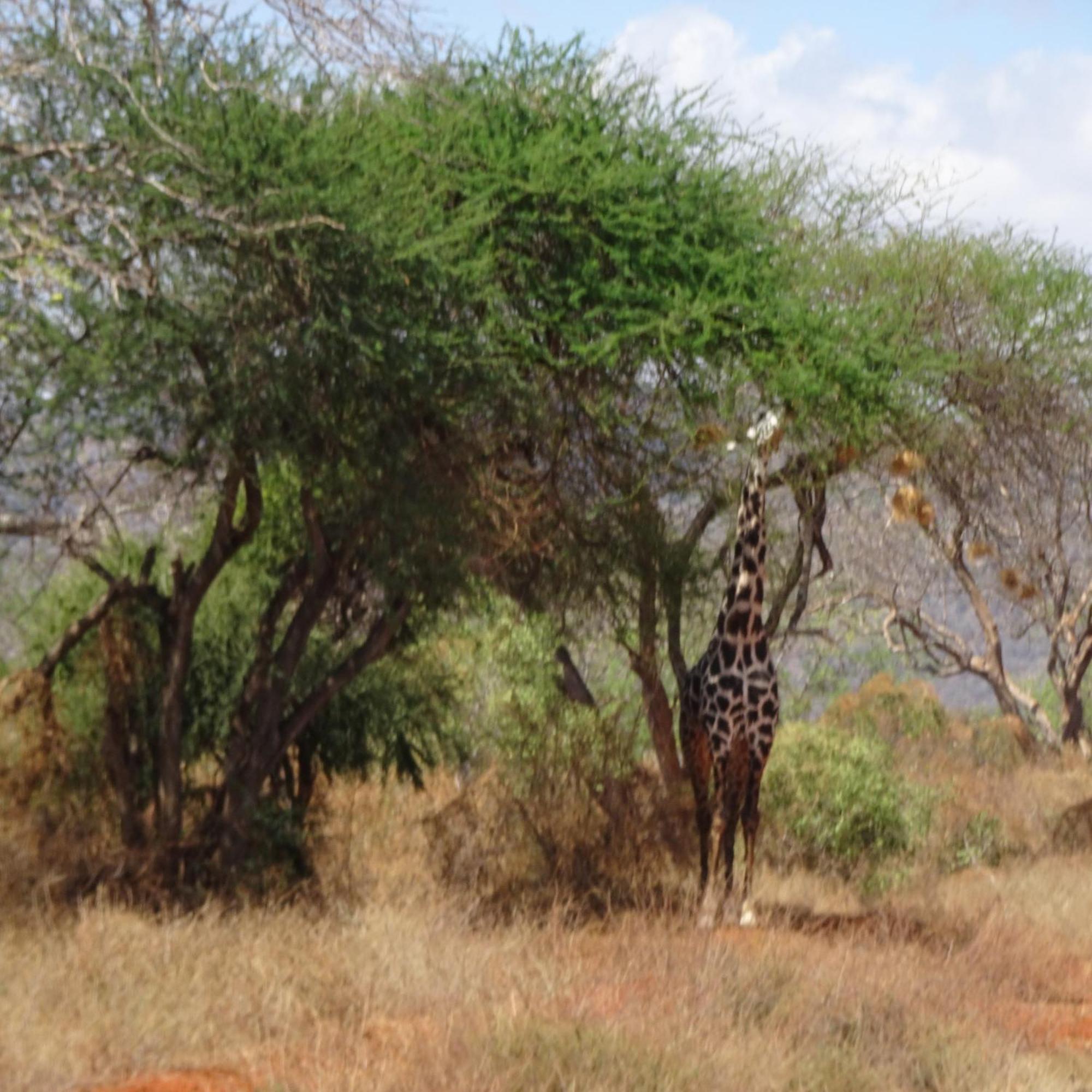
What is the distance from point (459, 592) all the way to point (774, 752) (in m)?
4.60

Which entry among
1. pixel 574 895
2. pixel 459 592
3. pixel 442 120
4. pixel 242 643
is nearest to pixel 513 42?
pixel 442 120

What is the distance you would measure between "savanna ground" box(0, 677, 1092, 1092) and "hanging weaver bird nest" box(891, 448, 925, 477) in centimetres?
326

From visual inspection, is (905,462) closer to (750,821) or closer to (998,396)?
(750,821)

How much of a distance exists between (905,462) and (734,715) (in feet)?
8.23

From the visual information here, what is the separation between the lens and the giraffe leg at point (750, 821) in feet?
38.0

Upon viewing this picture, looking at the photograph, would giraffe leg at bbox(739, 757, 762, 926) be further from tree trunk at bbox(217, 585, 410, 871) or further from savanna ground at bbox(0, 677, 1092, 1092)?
tree trunk at bbox(217, 585, 410, 871)

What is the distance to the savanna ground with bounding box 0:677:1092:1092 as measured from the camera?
708 centimetres

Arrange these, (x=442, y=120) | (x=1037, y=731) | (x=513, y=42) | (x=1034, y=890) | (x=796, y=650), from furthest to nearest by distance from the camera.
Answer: (x=796, y=650) < (x=1037, y=731) < (x=1034, y=890) < (x=513, y=42) < (x=442, y=120)

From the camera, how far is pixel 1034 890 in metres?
14.1

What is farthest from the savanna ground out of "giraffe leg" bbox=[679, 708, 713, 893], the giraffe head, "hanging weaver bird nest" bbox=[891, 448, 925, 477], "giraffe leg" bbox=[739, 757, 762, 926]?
"hanging weaver bird nest" bbox=[891, 448, 925, 477]

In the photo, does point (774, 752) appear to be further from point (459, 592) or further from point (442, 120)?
point (442, 120)

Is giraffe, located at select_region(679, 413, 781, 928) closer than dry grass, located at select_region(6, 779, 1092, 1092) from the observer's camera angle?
No

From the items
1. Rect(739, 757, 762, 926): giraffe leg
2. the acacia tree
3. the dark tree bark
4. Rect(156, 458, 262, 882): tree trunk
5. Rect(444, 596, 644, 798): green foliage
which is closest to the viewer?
Rect(156, 458, 262, 882): tree trunk

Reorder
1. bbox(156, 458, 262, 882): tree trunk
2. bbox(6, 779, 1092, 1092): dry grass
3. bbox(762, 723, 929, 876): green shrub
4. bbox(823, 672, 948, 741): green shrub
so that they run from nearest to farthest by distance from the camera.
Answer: bbox(6, 779, 1092, 1092): dry grass, bbox(156, 458, 262, 882): tree trunk, bbox(762, 723, 929, 876): green shrub, bbox(823, 672, 948, 741): green shrub
